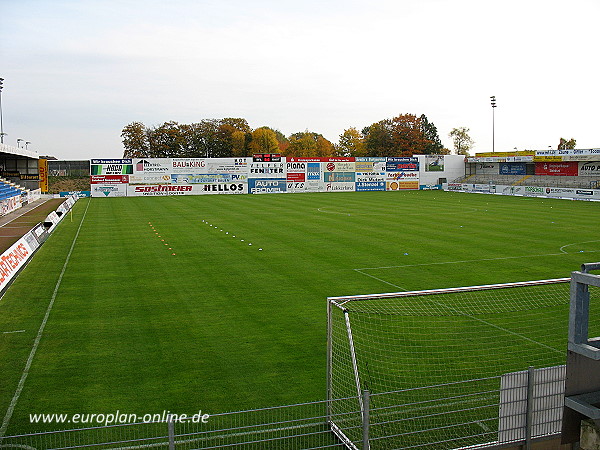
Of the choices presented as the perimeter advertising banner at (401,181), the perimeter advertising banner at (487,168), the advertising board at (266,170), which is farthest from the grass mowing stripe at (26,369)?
the perimeter advertising banner at (487,168)

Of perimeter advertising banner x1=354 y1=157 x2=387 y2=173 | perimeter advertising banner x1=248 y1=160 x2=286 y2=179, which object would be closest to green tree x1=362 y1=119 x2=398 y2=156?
perimeter advertising banner x1=354 y1=157 x2=387 y2=173

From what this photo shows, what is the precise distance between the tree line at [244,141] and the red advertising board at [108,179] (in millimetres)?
39643

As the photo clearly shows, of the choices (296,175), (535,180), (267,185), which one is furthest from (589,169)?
(267,185)

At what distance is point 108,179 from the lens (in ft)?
206

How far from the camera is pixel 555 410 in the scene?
6.71m

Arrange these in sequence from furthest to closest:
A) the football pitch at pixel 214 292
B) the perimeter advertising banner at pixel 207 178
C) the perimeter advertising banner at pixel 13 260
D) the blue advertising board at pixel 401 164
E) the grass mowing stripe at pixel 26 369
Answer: the blue advertising board at pixel 401 164 → the perimeter advertising banner at pixel 207 178 → the perimeter advertising banner at pixel 13 260 → the football pitch at pixel 214 292 → the grass mowing stripe at pixel 26 369

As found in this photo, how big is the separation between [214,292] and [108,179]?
50.8 m

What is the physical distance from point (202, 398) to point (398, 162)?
66136 millimetres

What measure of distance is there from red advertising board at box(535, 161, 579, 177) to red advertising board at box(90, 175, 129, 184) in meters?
46.9

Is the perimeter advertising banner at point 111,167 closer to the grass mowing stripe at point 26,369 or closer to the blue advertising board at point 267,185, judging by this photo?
the blue advertising board at point 267,185

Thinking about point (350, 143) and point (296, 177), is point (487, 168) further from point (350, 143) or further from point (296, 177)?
point (350, 143)

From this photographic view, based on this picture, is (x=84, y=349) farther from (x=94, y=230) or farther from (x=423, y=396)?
(x=94, y=230)

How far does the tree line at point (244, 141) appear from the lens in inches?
3964

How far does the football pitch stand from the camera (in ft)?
30.6
